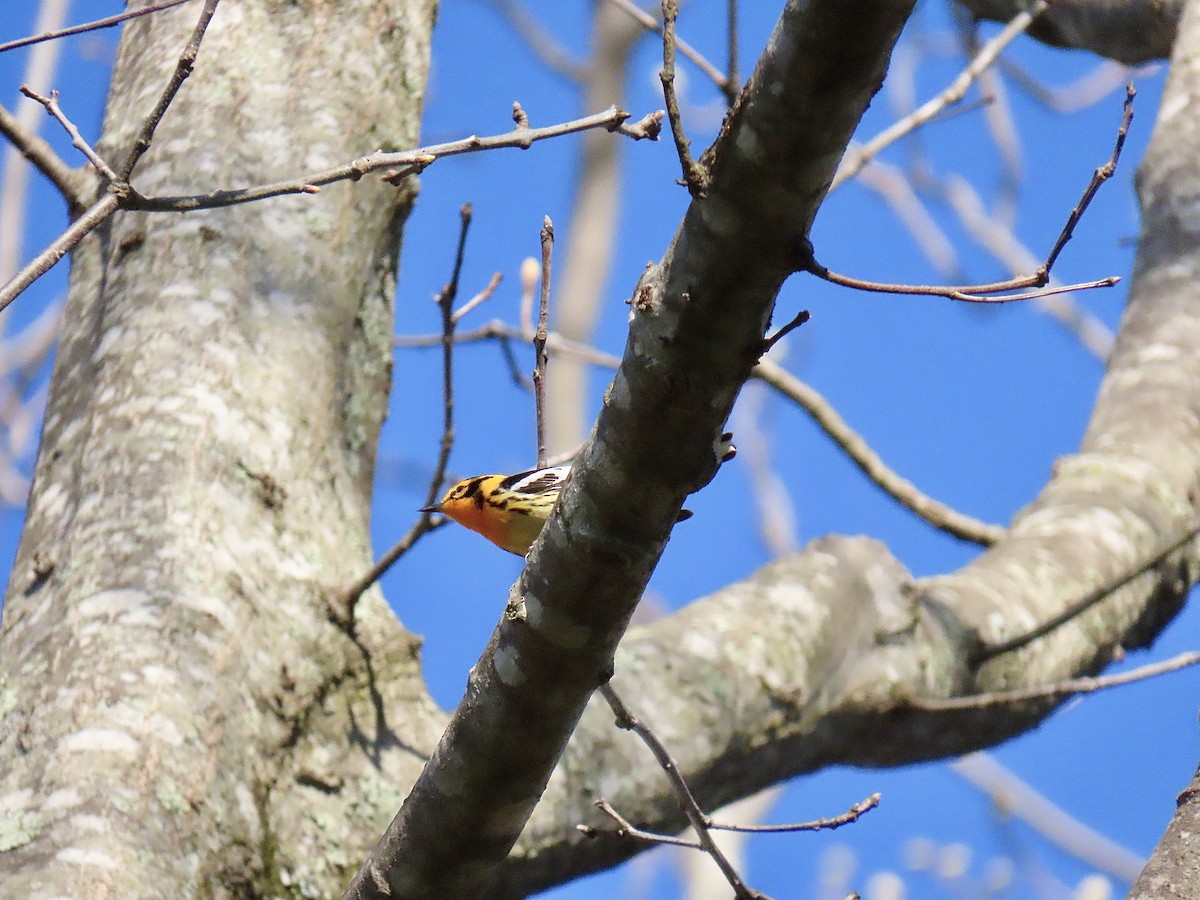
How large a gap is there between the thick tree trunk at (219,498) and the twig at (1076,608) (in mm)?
1494

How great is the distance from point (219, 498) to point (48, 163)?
38.3 inches

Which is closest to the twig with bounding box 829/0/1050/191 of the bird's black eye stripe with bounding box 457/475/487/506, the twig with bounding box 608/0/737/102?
the twig with bounding box 608/0/737/102

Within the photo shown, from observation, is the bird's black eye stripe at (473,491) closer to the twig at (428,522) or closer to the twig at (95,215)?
the twig at (428,522)

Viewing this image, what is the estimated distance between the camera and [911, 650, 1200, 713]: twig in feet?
7.72

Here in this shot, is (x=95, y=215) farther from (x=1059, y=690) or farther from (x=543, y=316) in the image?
(x=1059, y=690)

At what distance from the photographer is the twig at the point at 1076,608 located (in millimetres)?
3129

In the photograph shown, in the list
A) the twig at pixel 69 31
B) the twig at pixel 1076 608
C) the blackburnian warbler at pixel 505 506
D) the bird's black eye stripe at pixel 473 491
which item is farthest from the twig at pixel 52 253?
the bird's black eye stripe at pixel 473 491

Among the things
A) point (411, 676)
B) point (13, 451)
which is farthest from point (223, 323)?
point (13, 451)

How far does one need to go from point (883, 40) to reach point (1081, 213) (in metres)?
0.48

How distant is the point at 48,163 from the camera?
9.30 ft

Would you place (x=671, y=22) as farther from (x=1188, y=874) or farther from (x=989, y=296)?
(x=1188, y=874)

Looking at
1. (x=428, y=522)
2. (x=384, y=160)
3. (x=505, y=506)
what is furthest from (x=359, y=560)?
(x=505, y=506)

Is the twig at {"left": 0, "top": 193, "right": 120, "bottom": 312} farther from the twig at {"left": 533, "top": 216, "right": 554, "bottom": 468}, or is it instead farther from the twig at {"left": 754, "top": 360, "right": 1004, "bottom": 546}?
the twig at {"left": 754, "top": 360, "right": 1004, "bottom": 546}

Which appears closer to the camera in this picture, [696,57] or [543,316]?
[543,316]
